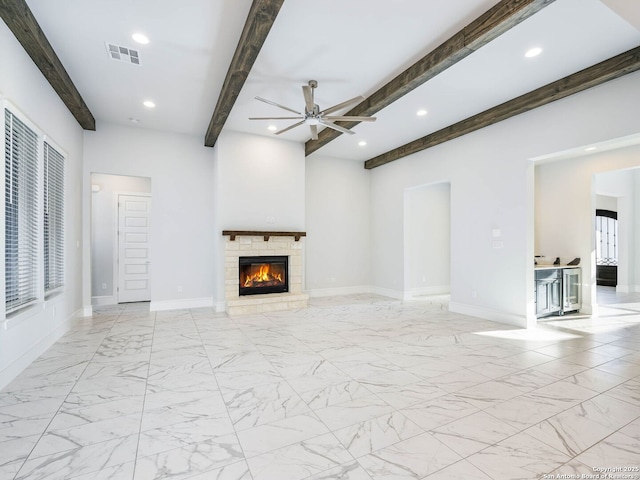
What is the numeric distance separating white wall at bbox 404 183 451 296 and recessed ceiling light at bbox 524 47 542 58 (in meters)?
3.98

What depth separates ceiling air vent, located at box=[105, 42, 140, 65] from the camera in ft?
11.5

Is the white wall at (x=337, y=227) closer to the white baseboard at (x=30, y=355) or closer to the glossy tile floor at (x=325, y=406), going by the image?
the glossy tile floor at (x=325, y=406)

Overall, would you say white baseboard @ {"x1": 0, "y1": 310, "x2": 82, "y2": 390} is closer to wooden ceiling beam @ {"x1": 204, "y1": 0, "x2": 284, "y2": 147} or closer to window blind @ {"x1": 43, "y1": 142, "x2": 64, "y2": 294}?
window blind @ {"x1": 43, "y1": 142, "x2": 64, "y2": 294}

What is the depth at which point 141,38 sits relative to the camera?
131 inches

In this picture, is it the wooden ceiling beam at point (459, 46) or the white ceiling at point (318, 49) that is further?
the white ceiling at point (318, 49)

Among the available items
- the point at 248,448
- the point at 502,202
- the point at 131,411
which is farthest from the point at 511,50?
the point at 131,411

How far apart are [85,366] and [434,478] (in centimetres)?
344

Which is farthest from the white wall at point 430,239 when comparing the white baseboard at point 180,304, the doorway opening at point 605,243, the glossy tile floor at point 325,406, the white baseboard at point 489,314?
the doorway opening at point 605,243

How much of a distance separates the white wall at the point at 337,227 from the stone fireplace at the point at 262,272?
1025 millimetres

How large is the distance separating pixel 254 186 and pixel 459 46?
408 cm

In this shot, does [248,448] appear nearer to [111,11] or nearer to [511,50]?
[111,11]

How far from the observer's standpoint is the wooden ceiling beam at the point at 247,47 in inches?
106

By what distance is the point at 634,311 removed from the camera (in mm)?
5746

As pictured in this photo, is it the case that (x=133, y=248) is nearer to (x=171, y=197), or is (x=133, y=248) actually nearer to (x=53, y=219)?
(x=171, y=197)
